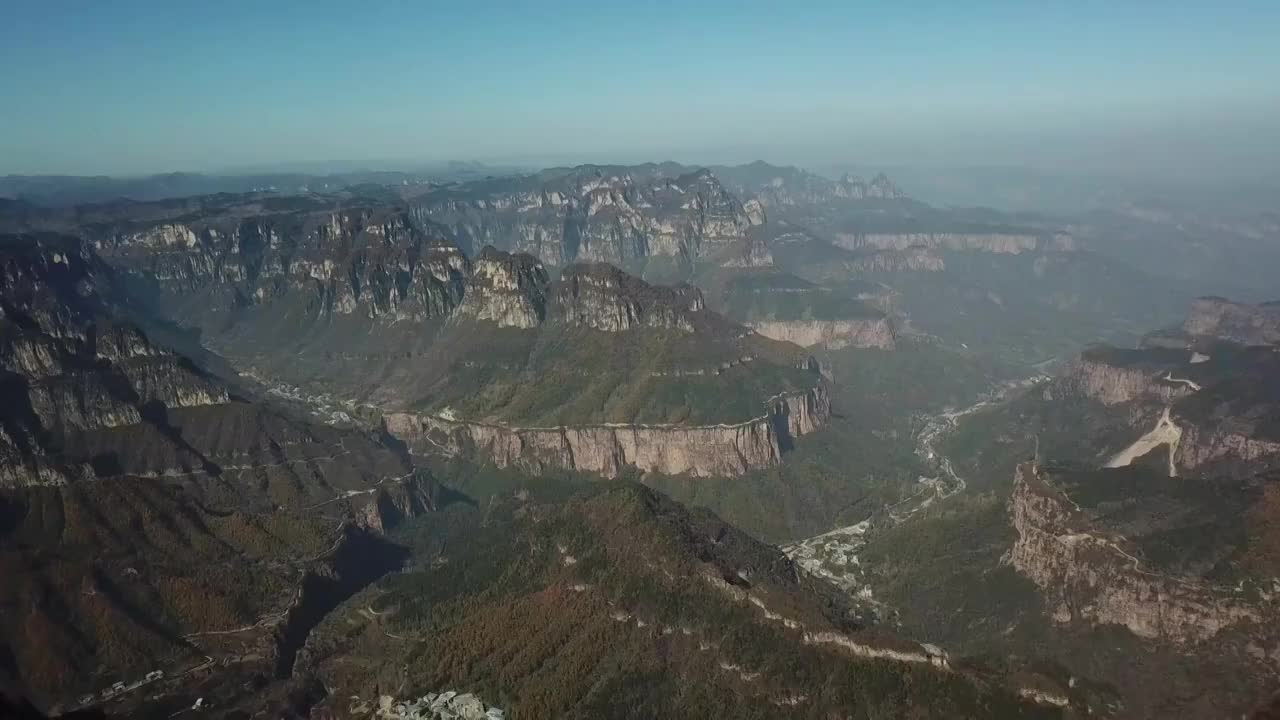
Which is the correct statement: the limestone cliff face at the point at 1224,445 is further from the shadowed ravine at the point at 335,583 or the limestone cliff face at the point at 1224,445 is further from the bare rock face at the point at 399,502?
the bare rock face at the point at 399,502

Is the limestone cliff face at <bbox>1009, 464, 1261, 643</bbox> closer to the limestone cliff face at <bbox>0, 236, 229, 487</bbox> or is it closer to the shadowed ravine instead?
the shadowed ravine

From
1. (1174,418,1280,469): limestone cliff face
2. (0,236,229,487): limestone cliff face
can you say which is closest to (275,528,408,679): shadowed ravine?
(0,236,229,487): limestone cliff face

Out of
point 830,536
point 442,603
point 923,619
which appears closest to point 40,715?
point 442,603

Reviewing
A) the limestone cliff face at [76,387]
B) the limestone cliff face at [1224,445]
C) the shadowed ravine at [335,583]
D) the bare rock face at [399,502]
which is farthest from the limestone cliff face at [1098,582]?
the limestone cliff face at [76,387]

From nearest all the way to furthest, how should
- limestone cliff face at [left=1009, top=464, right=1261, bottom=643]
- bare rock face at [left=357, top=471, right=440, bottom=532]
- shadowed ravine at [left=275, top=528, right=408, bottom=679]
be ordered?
limestone cliff face at [left=1009, top=464, right=1261, bottom=643] < shadowed ravine at [left=275, top=528, right=408, bottom=679] < bare rock face at [left=357, top=471, right=440, bottom=532]

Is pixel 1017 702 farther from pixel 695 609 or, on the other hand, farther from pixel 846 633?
pixel 695 609

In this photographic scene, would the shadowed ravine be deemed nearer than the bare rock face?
Yes

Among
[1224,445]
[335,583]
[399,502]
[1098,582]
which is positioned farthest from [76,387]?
[1224,445]

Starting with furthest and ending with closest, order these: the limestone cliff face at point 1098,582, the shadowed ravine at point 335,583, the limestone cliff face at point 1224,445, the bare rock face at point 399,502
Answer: the bare rock face at point 399,502, the limestone cliff face at point 1224,445, the shadowed ravine at point 335,583, the limestone cliff face at point 1098,582
